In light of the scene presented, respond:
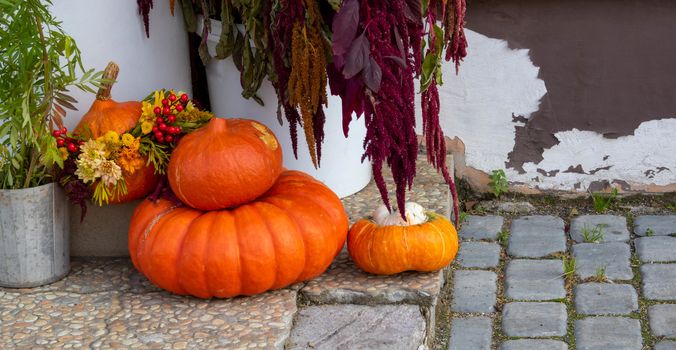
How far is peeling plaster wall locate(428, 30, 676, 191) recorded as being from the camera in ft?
13.5

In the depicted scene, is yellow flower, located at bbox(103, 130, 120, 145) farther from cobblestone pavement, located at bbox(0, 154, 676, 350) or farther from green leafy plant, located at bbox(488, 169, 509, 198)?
green leafy plant, located at bbox(488, 169, 509, 198)

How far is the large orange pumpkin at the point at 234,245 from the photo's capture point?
296 centimetres

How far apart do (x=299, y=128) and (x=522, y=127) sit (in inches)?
41.5

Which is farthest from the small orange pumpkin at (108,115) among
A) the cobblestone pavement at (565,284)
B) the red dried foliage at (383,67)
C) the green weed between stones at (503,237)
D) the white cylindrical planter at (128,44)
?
the green weed between stones at (503,237)

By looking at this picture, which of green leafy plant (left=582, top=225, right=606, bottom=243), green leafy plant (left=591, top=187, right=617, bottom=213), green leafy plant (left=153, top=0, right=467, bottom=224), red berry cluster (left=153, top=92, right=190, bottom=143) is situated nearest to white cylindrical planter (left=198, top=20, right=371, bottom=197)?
green leafy plant (left=153, top=0, right=467, bottom=224)

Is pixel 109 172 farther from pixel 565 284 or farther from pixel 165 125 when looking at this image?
pixel 565 284

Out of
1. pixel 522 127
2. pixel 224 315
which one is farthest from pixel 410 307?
pixel 522 127

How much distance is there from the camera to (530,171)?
13.9ft

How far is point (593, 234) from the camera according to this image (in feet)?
12.6

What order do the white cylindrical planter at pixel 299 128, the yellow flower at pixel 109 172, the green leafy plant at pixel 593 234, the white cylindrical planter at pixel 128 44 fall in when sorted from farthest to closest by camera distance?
the green leafy plant at pixel 593 234
the white cylindrical planter at pixel 299 128
the white cylindrical planter at pixel 128 44
the yellow flower at pixel 109 172

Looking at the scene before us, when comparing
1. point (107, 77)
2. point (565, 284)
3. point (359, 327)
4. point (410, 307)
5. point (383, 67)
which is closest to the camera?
point (383, 67)

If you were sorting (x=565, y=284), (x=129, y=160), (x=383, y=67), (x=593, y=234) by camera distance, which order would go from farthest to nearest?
(x=593, y=234)
(x=565, y=284)
(x=129, y=160)
(x=383, y=67)

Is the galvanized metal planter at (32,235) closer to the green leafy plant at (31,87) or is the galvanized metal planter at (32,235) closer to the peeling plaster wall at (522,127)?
the green leafy plant at (31,87)

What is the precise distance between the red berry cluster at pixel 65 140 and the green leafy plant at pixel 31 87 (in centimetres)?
2
